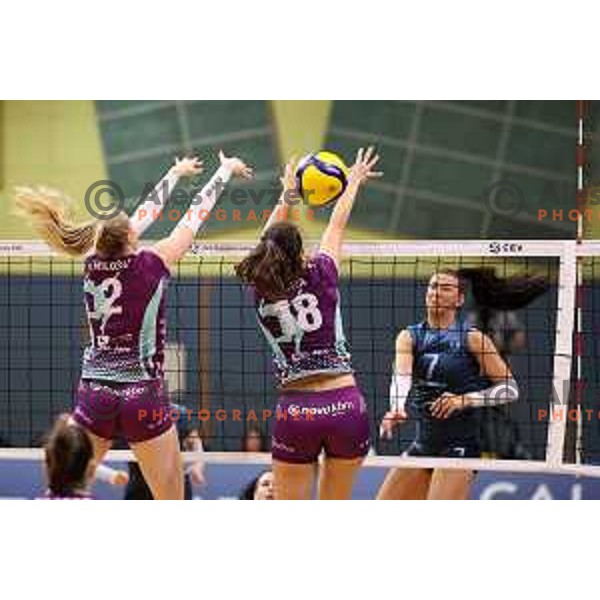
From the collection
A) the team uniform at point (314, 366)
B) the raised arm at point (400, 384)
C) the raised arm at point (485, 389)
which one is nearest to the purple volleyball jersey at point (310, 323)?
the team uniform at point (314, 366)

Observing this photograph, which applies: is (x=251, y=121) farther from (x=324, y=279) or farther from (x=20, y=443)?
(x=20, y=443)

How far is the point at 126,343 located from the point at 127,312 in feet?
0.46

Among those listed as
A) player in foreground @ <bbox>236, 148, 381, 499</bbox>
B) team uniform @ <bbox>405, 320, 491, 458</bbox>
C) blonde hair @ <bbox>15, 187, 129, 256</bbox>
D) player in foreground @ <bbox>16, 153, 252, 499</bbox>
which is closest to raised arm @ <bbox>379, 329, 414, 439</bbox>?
team uniform @ <bbox>405, 320, 491, 458</bbox>

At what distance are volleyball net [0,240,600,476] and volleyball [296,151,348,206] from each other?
0.29m

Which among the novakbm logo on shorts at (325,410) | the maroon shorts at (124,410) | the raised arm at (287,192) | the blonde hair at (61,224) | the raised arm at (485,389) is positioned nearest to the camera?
the novakbm logo on shorts at (325,410)

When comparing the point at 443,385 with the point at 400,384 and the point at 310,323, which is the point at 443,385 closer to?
the point at 400,384

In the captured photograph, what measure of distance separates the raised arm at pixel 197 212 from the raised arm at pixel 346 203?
1.60 feet

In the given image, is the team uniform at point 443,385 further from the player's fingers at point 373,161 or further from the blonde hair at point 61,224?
the blonde hair at point 61,224

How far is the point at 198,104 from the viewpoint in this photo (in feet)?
19.7

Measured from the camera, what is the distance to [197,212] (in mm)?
5828

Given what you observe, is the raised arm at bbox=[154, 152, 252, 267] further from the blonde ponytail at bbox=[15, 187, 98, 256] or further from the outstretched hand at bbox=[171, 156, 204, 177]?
the blonde ponytail at bbox=[15, 187, 98, 256]

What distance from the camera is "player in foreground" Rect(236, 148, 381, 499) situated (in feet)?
18.1

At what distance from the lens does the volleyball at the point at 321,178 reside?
5.70 metres

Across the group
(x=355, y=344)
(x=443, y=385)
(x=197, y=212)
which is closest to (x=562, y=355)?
(x=443, y=385)
